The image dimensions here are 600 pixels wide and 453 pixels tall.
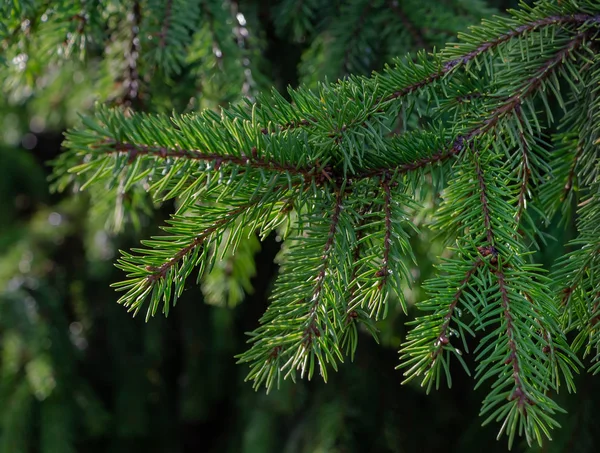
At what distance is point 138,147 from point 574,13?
0.42 meters

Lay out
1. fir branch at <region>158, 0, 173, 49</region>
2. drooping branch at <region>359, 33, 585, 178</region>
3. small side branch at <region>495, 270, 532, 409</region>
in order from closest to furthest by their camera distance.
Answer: small side branch at <region>495, 270, 532, 409</region> < drooping branch at <region>359, 33, 585, 178</region> < fir branch at <region>158, 0, 173, 49</region>

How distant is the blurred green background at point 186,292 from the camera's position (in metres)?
0.83

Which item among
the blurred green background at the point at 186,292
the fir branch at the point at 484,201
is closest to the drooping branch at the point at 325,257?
the fir branch at the point at 484,201

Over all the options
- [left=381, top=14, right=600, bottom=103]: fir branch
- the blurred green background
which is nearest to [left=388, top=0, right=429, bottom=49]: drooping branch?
the blurred green background

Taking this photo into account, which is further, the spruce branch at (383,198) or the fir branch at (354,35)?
the fir branch at (354,35)

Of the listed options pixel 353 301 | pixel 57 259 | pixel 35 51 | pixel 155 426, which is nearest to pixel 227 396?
pixel 155 426

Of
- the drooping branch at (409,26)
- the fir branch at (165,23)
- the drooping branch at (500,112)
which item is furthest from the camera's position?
the drooping branch at (409,26)

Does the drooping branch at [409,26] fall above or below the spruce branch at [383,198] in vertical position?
above

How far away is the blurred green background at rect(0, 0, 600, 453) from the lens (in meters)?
0.83

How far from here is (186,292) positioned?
1497 mm

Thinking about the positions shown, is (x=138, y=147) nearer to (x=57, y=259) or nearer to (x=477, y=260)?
(x=477, y=260)

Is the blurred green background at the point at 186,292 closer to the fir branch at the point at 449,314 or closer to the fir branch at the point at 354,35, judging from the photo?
the fir branch at the point at 354,35

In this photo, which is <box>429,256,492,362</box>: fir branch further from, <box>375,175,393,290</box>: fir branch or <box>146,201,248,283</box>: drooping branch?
<box>146,201,248,283</box>: drooping branch

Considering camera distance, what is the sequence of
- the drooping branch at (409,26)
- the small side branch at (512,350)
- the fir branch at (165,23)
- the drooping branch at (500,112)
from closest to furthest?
the small side branch at (512,350), the drooping branch at (500,112), the fir branch at (165,23), the drooping branch at (409,26)
